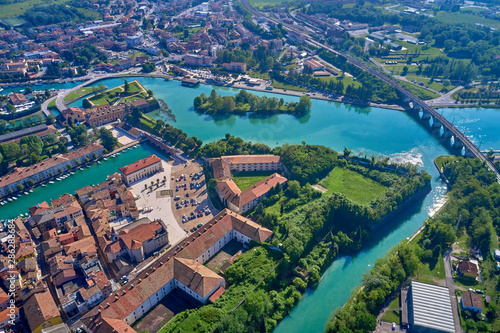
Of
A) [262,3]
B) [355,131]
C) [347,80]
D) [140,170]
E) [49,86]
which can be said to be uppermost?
[262,3]

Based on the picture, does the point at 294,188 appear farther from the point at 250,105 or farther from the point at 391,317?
the point at 250,105

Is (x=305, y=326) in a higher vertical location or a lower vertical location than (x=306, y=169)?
lower

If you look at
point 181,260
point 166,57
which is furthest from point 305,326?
point 166,57

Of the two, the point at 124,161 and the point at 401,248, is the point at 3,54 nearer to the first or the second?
the point at 124,161

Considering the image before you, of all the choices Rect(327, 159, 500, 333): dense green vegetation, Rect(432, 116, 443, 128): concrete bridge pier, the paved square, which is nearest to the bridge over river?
Rect(432, 116, 443, 128): concrete bridge pier

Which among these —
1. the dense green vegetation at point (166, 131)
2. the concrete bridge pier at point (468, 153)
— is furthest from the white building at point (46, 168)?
the concrete bridge pier at point (468, 153)

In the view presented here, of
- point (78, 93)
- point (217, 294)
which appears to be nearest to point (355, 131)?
point (217, 294)

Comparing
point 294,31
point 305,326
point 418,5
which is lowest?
point 305,326
